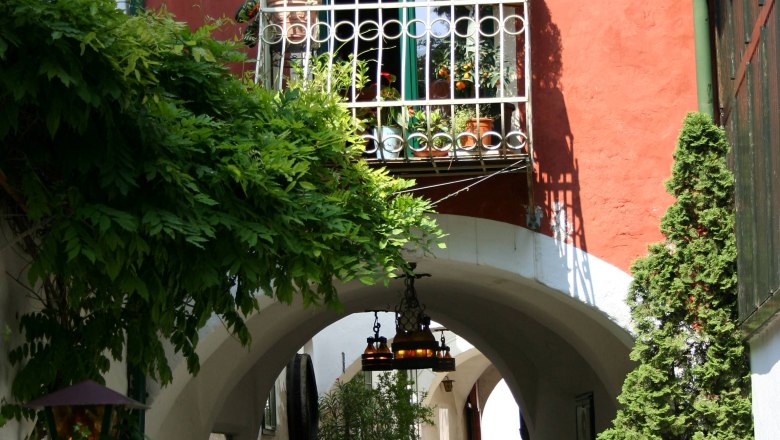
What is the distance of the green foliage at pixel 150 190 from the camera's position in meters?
4.97

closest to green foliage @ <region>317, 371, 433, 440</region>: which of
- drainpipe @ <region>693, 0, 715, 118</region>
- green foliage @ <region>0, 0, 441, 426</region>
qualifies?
drainpipe @ <region>693, 0, 715, 118</region>

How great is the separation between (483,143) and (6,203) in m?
2.99

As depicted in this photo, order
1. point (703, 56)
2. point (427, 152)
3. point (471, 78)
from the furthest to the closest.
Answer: point (703, 56)
point (471, 78)
point (427, 152)

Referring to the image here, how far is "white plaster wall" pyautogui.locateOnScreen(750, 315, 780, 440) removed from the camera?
19.3ft

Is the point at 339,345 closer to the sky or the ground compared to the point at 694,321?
closer to the sky

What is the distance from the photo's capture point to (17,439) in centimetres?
586

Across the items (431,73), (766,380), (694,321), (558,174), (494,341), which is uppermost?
(431,73)

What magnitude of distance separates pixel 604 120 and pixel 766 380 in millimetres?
2268

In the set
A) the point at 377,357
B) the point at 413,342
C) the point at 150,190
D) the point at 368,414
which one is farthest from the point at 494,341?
the point at 150,190

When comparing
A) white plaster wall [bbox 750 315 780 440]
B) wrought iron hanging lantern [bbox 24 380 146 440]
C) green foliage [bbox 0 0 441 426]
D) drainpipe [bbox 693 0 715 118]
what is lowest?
wrought iron hanging lantern [bbox 24 380 146 440]

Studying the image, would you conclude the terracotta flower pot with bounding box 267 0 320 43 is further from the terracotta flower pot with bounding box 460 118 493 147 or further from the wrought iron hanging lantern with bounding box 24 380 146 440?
the wrought iron hanging lantern with bounding box 24 380 146 440

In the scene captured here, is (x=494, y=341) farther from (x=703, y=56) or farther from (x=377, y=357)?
(x=703, y=56)

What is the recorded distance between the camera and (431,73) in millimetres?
8039

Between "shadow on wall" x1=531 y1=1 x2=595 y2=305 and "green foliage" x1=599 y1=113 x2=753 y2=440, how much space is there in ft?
2.45
